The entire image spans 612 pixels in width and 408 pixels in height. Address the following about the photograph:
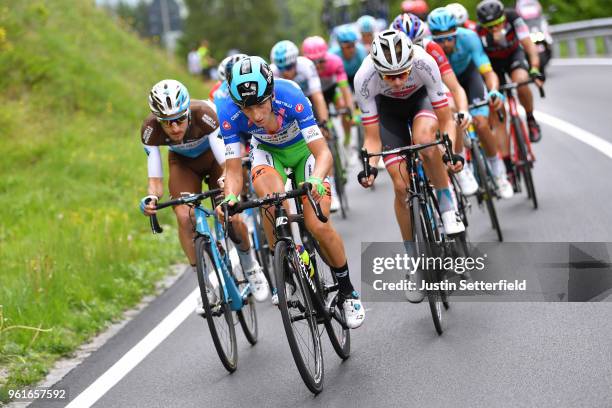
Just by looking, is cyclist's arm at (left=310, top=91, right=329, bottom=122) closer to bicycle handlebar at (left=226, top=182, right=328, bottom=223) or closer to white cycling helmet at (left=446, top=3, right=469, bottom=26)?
white cycling helmet at (left=446, top=3, right=469, bottom=26)

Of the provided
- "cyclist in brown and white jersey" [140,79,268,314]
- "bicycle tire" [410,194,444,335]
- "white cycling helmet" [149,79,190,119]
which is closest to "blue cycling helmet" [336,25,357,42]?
"cyclist in brown and white jersey" [140,79,268,314]

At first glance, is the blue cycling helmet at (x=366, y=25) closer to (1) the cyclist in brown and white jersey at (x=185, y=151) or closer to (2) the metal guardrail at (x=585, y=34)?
(1) the cyclist in brown and white jersey at (x=185, y=151)

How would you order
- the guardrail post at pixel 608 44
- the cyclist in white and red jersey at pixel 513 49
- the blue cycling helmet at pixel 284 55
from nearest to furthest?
the blue cycling helmet at pixel 284 55 < the cyclist in white and red jersey at pixel 513 49 < the guardrail post at pixel 608 44

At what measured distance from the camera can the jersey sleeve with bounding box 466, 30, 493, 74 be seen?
11.4 metres

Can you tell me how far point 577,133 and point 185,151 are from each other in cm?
970

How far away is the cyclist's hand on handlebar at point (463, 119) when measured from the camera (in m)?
9.01

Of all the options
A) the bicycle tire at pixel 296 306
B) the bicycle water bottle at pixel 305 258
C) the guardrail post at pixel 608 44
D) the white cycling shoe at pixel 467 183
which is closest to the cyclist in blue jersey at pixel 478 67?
the white cycling shoe at pixel 467 183

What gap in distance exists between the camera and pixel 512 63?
13016 millimetres

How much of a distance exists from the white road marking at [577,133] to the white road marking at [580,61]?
7125 millimetres

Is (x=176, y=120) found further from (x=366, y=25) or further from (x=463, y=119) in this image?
(x=366, y=25)

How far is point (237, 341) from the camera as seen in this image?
871cm

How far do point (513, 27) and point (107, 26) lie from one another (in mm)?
20196

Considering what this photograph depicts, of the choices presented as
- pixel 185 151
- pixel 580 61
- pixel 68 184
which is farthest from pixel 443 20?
pixel 580 61

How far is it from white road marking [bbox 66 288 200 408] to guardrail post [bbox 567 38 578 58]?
22229mm
